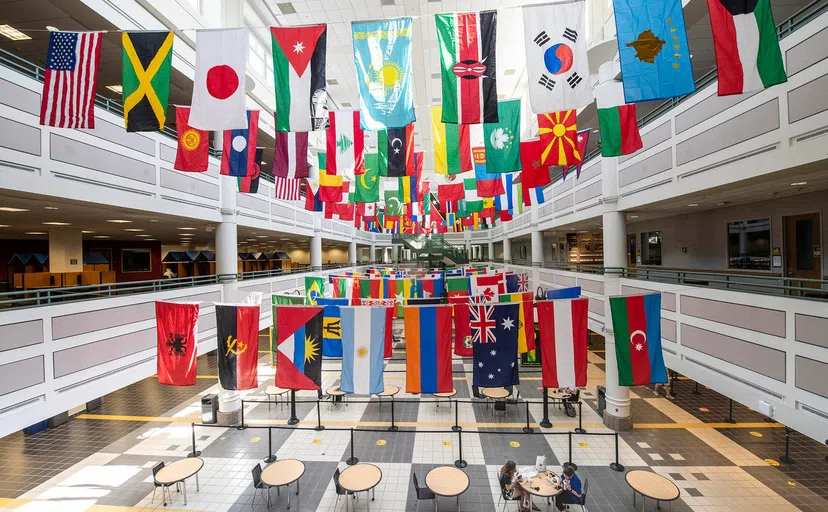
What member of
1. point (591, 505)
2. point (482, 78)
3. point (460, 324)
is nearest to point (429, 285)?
point (460, 324)

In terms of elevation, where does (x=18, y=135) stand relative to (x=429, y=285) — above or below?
above

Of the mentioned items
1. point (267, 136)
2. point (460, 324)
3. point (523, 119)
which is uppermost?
point (523, 119)

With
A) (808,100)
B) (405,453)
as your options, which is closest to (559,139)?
(808,100)

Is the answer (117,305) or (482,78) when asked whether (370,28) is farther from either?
(117,305)

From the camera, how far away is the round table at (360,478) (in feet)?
27.3

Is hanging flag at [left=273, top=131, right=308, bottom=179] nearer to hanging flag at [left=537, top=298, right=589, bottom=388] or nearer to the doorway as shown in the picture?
hanging flag at [left=537, top=298, right=589, bottom=388]

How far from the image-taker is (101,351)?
28.4ft

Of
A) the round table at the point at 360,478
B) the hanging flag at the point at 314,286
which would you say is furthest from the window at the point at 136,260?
the round table at the point at 360,478

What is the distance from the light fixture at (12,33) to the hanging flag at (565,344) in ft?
53.1

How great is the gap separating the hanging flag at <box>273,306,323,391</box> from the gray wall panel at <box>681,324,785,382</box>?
10152 millimetres

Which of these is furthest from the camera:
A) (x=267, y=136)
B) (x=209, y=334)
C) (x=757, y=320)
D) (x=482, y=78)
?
(x=267, y=136)

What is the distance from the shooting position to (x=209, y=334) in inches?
503

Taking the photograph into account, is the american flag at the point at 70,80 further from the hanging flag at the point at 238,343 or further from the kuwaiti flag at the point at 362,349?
the kuwaiti flag at the point at 362,349

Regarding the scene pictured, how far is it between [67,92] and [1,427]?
6.61 metres
